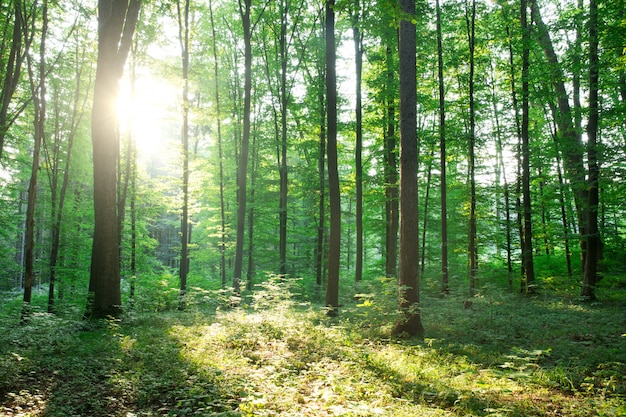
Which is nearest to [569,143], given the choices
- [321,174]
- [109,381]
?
[321,174]

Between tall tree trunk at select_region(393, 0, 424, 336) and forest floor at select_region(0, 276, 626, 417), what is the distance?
57 cm

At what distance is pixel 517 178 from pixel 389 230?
5.74m

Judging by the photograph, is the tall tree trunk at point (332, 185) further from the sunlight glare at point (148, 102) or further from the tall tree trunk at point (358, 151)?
the sunlight glare at point (148, 102)

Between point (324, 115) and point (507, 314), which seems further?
point (324, 115)

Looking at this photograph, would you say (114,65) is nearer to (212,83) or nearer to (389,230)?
(212,83)

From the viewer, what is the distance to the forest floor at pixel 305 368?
398cm

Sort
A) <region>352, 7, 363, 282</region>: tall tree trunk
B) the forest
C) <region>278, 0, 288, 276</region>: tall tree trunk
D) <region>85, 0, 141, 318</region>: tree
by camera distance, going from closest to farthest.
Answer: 1. the forest
2. <region>85, 0, 141, 318</region>: tree
3. <region>352, 7, 363, 282</region>: tall tree trunk
4. <region>278, 0, 288, 276</region>: tall tree trunk

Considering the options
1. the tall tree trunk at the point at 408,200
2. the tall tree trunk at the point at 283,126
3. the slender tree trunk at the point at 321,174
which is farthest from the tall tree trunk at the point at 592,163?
the tall tree trunk at the point at 283,126

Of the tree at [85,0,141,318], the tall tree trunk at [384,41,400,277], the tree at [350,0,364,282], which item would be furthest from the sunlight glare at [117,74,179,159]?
the tall tree trunk at [384,41,400,277]

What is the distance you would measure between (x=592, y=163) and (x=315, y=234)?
12992 millimetres

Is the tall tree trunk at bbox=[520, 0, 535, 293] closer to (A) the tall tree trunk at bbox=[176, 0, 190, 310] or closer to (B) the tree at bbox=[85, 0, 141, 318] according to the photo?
(B) the tree at bbox=[85, 0, 141, 318]

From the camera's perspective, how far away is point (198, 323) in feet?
28.2

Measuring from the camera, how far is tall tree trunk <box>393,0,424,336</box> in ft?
24.8

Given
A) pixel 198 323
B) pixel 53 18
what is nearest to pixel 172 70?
pixel 53 18
